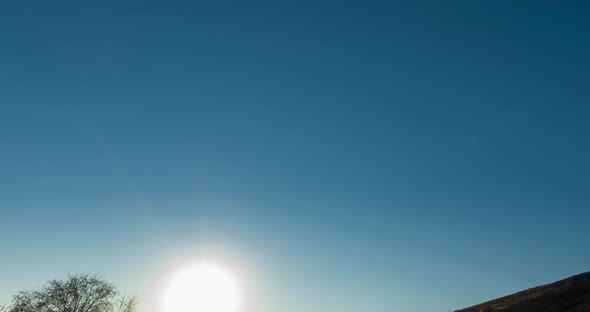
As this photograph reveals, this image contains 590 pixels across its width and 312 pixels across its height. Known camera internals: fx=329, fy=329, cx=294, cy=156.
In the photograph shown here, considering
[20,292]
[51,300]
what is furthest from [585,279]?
[20,292]

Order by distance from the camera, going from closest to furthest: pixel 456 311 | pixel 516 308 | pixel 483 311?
pixel 516 308
pixel 483 311
pixel 456 311

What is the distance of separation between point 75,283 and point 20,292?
9717 mm

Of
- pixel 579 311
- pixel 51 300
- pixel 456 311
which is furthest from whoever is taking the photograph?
pixel 51 300

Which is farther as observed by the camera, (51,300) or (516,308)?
(51,300)

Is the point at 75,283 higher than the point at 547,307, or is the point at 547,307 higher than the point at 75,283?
the point at 75,283

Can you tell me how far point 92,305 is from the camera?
70938mm

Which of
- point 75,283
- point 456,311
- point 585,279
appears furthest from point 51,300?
point 585,279

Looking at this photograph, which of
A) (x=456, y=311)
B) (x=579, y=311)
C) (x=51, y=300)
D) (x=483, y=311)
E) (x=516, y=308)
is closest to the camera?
(x=579, y=311)

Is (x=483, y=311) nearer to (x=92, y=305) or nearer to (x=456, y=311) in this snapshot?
(x=456, y=311)

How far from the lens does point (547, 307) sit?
3347cm

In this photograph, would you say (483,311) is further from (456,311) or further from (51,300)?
(51,300)

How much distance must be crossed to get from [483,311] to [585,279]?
13.9 meters

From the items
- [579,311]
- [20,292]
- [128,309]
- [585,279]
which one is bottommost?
[579,311]

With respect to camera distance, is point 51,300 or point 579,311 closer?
point 579,311
